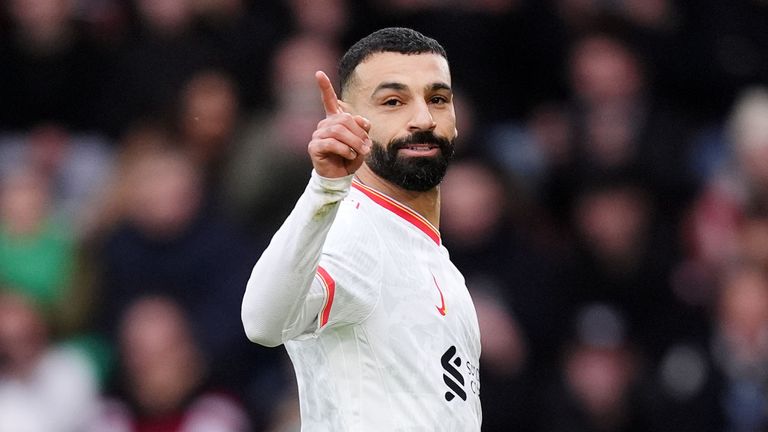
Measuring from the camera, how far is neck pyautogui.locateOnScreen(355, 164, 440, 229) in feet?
14.6

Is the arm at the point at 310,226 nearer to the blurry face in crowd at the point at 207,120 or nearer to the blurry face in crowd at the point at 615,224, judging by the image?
the blurry face in crowd at the point at 615,224

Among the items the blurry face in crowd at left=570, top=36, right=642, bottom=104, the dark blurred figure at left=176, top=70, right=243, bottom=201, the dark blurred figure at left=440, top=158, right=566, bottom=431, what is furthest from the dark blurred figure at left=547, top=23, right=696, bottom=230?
the dark blurred figure at left=176, top=70, right=243, bottom=201

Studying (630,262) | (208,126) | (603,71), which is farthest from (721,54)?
(208,126)

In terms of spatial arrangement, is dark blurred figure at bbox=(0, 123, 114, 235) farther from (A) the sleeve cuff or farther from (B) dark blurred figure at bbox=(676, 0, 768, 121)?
(A) the sleeve cuff

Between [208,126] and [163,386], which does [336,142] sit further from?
[208,126]

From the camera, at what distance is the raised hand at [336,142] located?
3672 millimetres

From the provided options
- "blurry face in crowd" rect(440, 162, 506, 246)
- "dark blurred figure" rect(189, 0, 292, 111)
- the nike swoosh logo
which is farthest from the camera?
"dark blurred figure" rect(189, 0, 292, 111)

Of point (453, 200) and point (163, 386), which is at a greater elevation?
point (453, 200)

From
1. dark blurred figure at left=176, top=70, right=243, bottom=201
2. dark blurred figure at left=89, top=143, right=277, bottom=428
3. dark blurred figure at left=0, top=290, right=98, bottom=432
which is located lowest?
dark blurred figure at left=0, top=290, right=98, bottom=432

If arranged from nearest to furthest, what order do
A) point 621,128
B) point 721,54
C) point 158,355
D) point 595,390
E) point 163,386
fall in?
point 163,386 < point 158,355 < point 595,390 < point 621,128 < point 721,54

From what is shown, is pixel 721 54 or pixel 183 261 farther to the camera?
pixel 721 54

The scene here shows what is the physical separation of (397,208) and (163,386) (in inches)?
141

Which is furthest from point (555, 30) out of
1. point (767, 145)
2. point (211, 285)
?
point (211, 285)

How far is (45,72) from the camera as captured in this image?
9.70 m
